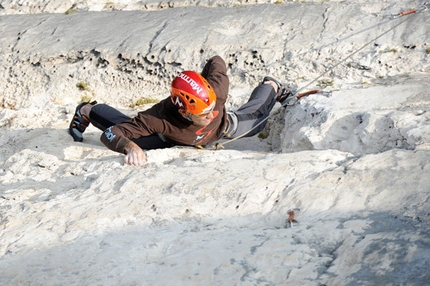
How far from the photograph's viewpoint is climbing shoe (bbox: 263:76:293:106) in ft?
25.8

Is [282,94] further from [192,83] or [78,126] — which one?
[78,126]

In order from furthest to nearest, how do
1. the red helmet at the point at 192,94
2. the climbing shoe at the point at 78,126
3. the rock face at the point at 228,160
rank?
the climbing shoe at the point at 78,126
the red helmet at the point at 192,94
the rock face at the point at 228,160

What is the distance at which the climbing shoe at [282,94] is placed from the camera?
25.8 ft

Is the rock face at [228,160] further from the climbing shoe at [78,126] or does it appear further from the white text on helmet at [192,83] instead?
the white text on helmet at [192,83]

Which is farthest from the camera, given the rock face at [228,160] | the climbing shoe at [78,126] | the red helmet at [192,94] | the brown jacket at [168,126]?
the climbing shoe at [78,126]

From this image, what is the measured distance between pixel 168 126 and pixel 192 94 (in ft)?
2.00

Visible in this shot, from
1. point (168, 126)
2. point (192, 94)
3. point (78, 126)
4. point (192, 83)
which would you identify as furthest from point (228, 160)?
point (78, 126)

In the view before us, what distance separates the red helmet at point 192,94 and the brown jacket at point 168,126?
1.01ft

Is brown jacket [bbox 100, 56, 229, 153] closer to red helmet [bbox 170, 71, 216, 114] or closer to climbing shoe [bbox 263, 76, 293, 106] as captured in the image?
red helmet [bbox 170, 71, 216, 114]

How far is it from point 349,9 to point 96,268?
6801 millimetres

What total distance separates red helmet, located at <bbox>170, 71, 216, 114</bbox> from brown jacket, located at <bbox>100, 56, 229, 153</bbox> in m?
0.31

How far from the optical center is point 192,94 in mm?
6312

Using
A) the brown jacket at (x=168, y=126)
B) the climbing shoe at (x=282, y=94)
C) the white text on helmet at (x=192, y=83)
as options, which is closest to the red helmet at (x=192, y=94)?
the white text on helmet at (x=192, y=83)

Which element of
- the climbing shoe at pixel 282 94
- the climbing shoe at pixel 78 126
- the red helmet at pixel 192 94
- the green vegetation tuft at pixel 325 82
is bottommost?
the climbing shoe at pixel 78 126
